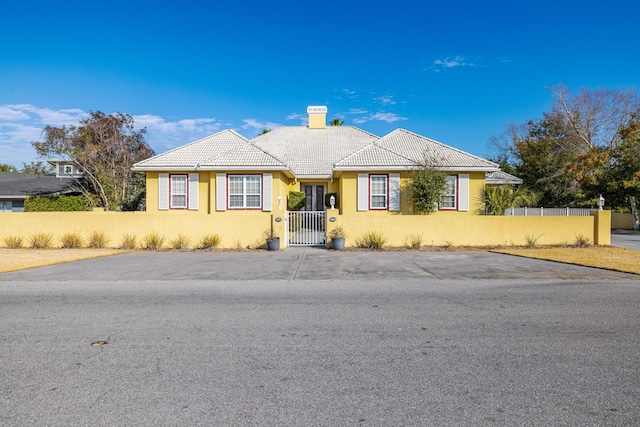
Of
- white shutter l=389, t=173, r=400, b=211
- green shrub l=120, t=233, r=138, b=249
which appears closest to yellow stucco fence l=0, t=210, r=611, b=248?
green shrub l=120, t=233, r=138, b=249

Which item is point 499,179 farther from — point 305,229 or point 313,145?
point 305,229

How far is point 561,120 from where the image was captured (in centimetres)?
3544

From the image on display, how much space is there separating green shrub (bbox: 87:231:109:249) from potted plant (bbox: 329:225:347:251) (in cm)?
964

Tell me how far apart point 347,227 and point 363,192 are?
4.42 metres

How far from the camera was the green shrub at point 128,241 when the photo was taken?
17.4 meters

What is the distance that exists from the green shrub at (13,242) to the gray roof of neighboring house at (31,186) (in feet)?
41.9

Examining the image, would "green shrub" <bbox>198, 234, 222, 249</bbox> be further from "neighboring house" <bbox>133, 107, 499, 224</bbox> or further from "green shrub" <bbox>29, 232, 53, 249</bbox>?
"green shrub" <bbox>29, 232, 53, 249</bbox>

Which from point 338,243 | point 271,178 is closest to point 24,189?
point 271,178

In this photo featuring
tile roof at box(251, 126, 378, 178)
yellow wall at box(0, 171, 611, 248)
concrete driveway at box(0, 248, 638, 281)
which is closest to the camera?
concrete driveway at box(0, 248, 638, 281)

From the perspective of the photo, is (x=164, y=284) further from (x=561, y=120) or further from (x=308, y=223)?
(x=561, y=120)

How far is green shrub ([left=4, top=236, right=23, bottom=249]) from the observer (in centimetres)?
1766

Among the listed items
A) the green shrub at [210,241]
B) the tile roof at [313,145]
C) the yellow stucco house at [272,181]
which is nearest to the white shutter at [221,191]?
the yellow stucco house at [272,181]

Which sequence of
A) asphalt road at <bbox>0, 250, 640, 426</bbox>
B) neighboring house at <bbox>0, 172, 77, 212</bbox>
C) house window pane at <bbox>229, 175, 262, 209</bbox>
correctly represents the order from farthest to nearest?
neighboring house at <bbox>0, 172, 77, 212</bbox> → house window pane at <bbox>229, 175, 262, 209</bbox> → asphalt road at <bbox>0, 250, 640, 426</bbox>

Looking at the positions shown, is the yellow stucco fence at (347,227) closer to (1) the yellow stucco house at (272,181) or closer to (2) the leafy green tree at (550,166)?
(1) the yellow stucco house at (272,181)
